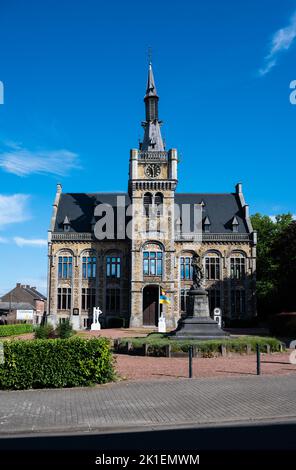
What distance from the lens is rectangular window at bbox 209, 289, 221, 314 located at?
158 ft

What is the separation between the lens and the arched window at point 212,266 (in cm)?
4866

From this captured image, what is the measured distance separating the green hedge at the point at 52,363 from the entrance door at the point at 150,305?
3337cm

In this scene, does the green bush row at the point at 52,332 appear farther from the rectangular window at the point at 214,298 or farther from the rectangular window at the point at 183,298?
the rectangular window at the point at 214,298

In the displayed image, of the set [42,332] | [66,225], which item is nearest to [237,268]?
[66,225]

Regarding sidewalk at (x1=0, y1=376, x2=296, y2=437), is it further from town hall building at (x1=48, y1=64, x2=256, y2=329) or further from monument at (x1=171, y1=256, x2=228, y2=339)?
town hall building at (x1=48, y1=64, x2=256, y2=329)

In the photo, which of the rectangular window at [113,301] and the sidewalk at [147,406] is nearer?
the sidewalk at [147,406]

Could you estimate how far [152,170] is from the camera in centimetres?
4756

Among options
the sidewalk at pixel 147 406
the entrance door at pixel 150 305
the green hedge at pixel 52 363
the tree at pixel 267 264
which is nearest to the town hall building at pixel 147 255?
the entrance door at pixel 150 305

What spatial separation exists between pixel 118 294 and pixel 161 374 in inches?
1323

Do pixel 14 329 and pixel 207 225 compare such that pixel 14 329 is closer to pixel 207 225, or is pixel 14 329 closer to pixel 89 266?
pixel 89 266

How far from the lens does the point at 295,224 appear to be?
38906mm

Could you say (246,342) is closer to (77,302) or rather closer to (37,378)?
(37,378)

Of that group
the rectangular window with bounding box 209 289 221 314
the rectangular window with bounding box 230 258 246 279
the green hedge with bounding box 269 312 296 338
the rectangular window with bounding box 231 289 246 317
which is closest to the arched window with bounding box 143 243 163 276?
the rectangular window with bounding box 209 289 221 314

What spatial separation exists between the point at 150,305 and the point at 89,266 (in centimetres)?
815
